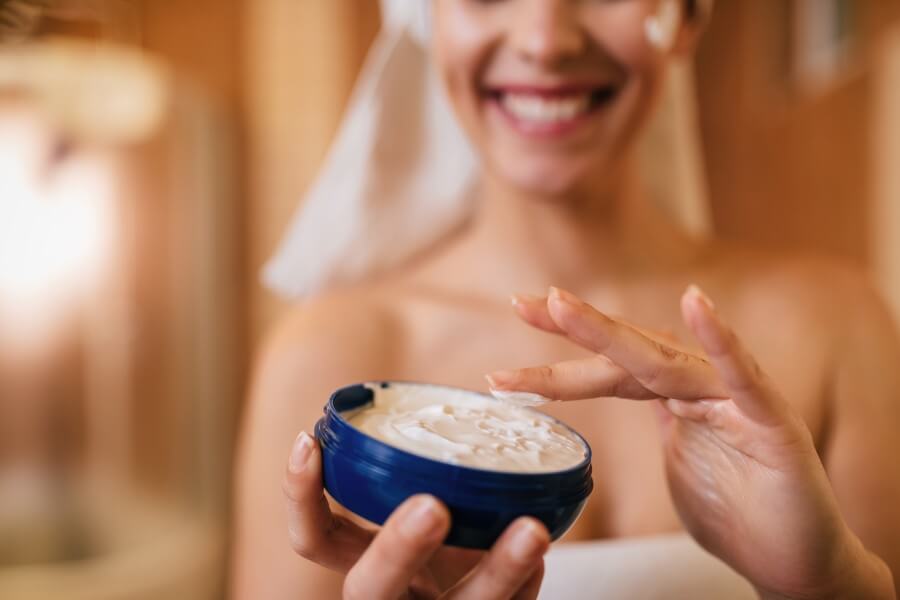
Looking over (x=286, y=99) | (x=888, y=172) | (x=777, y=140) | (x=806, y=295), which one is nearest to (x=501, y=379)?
(x=806, y=295)

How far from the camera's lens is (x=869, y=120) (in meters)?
1.41

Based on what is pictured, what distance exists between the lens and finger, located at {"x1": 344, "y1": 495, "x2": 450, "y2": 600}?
0.90 feet

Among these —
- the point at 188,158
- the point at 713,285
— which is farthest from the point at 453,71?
the point at 188,158

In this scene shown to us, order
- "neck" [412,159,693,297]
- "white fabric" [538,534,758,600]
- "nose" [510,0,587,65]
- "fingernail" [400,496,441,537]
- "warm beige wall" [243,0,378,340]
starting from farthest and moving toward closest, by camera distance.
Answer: "warm beige wall" [243,0,378,340] < "neck" [412,159,693,297] < "nose" [510,0,587,65] < "white fabric" [538,534,758,600] < "fingernail" [400,496,441,537]

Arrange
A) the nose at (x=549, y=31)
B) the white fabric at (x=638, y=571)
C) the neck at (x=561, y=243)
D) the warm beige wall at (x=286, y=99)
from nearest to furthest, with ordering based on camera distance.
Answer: the white fabric at (x=638, y=571) → the nose at (x=549, y=31) → the neck at (x=561, y=243) → the warm beige wall at (x=286, y=99)

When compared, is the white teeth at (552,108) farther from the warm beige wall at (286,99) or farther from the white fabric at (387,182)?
the warm beige wall at (286,99)

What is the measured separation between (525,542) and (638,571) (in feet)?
0.97

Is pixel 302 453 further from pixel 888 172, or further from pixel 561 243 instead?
pixel 888 172

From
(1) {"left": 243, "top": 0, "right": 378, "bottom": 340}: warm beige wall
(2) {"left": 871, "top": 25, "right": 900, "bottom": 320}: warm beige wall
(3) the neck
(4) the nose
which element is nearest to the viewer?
(4) the nose

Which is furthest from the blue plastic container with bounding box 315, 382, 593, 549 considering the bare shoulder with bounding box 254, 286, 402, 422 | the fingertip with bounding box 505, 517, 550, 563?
the bare shoulder with bounding box 254, 286, 402, 422

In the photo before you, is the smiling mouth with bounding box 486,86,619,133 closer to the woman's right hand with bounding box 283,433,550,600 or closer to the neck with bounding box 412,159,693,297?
the neck with bounding box 412,159,693,297

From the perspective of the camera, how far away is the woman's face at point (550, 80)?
614 millimetres

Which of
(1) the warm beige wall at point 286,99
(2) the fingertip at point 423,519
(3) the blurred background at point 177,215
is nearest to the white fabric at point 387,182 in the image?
(2) the fingertip at point 423,519

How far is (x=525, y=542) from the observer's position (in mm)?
284
